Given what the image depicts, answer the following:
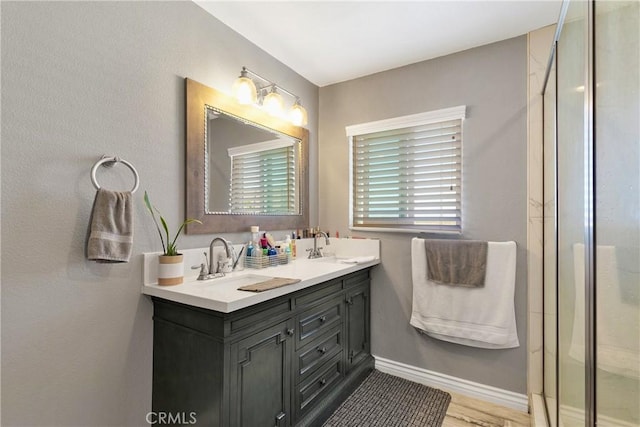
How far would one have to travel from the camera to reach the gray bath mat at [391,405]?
1780mm

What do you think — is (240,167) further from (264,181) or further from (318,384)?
(318,384)

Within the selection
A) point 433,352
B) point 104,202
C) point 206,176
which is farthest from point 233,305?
point 433,352

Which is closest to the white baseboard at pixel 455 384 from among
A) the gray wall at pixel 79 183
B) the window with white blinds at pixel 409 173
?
the window with white blinds at pixel 409 173

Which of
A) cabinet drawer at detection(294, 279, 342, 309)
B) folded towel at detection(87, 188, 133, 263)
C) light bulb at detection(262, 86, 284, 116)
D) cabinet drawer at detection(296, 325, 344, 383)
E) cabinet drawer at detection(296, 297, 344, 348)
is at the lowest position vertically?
cabinet drawer at detection(296, 325, 344, 383)

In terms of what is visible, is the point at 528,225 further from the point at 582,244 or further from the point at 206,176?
the point at 206,176

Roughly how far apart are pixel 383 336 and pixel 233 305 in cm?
159

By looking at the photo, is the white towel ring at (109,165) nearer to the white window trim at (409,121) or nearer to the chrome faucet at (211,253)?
the chrome faucet at (211,253)

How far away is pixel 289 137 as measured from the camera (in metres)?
2.34

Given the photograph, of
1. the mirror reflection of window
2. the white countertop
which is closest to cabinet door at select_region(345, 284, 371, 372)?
the white countertop

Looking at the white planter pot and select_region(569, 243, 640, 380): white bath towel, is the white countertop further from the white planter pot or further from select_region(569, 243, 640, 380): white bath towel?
select_region(569, 243, 640, 380): white bath towel

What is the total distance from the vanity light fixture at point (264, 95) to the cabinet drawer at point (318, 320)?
4.23 feet

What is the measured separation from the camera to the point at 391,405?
1.94 meters

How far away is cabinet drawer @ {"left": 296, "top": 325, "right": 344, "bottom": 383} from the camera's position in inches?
64.0

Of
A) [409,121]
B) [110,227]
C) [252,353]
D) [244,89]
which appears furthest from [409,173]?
[110,227]
